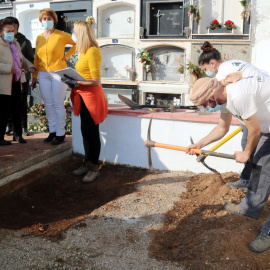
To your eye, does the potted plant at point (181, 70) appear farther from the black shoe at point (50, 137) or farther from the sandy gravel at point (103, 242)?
the sandy gravel at point (103, 242)

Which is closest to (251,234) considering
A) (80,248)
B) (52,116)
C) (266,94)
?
(266,94)

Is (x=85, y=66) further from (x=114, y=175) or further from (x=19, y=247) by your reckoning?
(x=19, y=247)

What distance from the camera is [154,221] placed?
3.07 meters

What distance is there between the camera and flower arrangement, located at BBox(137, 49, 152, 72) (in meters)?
11.0

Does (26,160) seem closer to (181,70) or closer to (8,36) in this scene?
(8,36)

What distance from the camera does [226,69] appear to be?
94.7 inches

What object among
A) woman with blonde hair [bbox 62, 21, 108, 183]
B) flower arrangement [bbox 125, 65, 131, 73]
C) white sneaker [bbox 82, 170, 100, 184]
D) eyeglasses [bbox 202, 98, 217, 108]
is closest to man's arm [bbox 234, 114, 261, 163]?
eyeglasses [bbox 202, 98, 217, 108]

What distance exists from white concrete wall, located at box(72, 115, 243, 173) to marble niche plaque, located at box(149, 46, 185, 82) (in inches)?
258

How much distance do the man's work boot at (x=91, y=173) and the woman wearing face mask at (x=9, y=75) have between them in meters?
1.15

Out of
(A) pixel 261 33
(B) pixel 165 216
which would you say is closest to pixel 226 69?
(B) pixel 165 216

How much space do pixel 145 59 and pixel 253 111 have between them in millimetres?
9082

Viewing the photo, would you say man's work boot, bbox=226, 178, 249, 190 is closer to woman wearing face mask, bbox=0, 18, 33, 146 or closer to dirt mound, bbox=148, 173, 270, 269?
dirt mound, bbox=148, 173, 270, 269

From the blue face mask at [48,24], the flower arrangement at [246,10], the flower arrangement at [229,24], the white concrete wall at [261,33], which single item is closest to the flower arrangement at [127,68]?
the flower arrangement at [229,24]

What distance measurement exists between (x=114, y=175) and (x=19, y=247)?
2.01 meters
